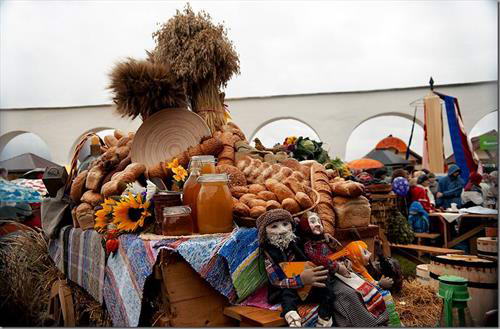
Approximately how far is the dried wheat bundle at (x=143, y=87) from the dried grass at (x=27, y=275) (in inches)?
52.8

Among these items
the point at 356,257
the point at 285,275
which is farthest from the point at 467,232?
the point at 285,275

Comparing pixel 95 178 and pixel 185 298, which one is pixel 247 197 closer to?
pixel 185 298

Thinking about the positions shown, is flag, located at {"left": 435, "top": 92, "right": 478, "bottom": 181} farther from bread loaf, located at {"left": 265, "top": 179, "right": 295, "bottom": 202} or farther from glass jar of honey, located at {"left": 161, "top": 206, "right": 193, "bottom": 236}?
glass jar of honey, located at {"left": 161, "top": 206, "right": 193, "bottom": 236}

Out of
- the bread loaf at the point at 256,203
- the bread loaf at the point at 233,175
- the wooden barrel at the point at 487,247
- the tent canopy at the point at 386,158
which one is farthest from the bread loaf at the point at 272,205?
the tent canopy at the point at 386,158

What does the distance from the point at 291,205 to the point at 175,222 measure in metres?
0.66

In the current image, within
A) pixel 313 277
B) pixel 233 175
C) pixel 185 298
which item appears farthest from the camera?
pixel 233 175

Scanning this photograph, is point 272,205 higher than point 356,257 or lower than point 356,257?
higher

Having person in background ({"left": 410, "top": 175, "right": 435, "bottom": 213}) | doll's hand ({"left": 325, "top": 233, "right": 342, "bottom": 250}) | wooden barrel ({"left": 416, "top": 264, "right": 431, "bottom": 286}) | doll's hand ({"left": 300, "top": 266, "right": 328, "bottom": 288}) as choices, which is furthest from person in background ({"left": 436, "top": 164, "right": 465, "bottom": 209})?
doll's hand ({"left": 300, "top": 266, "right": 328, "bottom": 288})

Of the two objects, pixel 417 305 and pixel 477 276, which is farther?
pixel 417 305

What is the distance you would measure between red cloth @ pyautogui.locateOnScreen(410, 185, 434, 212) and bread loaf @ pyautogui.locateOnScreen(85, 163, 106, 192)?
5462mm

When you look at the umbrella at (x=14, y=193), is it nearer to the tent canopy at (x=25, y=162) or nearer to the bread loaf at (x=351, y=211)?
the bread loaf at (x=351, y=211)

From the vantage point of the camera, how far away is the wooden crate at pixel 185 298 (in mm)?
2059

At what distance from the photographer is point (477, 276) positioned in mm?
2500

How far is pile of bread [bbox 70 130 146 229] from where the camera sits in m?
2.73
